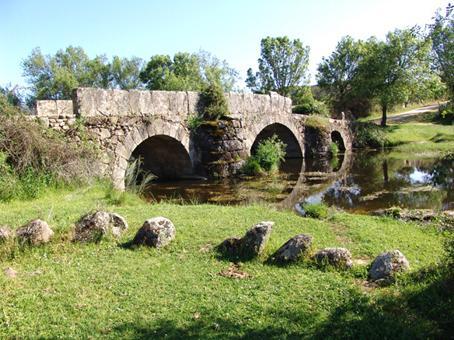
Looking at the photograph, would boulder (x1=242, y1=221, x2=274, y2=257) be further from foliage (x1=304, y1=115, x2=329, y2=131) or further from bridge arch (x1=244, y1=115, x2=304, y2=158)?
foliage (x1=304, y1=115, x2=329, y2=131)

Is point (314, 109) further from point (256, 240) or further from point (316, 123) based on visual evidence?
point (256, 240)

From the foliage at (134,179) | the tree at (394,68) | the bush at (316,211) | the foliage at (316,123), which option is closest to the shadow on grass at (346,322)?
the bush at (316,211)

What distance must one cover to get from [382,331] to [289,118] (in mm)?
18166

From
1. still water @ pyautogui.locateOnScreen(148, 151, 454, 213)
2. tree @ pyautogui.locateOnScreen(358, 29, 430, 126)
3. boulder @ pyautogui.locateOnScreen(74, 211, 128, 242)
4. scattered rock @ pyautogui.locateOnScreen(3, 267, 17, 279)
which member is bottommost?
still water @ pyautogui.locateOnScreen(148, 151, 454, 213)

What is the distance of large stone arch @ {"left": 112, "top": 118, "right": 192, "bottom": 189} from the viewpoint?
12203mm

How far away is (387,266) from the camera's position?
4633 millimetres

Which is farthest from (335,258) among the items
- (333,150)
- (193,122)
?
(333,150)

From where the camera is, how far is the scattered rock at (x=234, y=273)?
4.89 metres

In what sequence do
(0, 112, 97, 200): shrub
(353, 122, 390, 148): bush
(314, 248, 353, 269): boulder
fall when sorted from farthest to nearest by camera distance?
1. (353, 122, 390, 148): bush
2. (0, 112, 97, 200): shrub
3. (314, 248, 353, 269): boulder

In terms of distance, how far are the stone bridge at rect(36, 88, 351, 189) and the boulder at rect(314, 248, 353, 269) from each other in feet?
24.3

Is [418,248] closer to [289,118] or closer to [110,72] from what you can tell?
[289,118]

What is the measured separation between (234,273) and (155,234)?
137cm

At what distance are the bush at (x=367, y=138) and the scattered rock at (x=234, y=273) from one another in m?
23.9

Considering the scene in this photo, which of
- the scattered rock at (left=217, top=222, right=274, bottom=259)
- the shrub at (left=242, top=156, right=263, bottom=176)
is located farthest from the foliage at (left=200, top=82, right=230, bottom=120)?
the scattered rock at (left=217, top=222, right=274, bottom=259)
